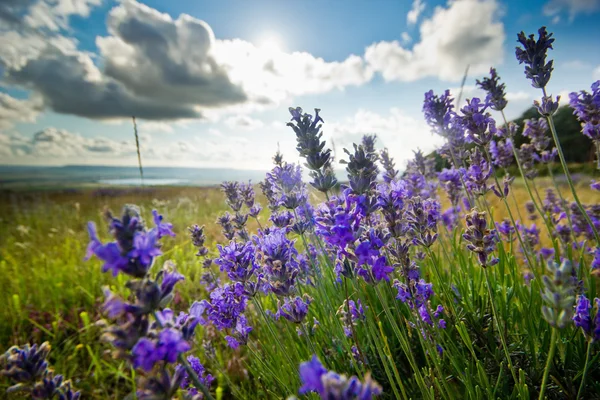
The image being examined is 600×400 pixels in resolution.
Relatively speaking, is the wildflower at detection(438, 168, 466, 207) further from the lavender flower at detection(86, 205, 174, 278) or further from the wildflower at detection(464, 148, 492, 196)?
the lavender flower at detection(86, 205, 174, 278)

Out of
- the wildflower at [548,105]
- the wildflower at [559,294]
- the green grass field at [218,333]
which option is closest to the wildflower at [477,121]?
the wildflower at [548,105]

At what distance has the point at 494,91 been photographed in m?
2.43

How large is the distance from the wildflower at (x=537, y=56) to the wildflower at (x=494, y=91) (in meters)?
0.30

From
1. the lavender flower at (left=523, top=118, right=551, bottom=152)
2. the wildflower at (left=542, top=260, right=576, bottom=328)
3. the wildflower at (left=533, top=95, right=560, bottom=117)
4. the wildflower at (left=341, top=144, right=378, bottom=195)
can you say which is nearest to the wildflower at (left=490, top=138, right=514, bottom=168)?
the lavender flower at (left=523, top=118, right=551, bottom=152)

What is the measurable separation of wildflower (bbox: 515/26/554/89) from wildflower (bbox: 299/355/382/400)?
233 cm

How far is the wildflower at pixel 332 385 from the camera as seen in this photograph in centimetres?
67

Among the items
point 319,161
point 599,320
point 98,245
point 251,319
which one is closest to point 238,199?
point 251,319

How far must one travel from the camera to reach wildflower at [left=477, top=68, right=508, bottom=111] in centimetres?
242

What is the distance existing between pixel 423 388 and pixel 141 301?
1.25m

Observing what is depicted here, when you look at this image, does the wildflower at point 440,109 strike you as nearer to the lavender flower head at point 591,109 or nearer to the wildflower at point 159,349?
the lavender flower head at point 591,109

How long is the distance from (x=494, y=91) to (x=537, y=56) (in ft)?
1.26

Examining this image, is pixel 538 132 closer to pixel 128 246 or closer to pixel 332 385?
pixel 332 385

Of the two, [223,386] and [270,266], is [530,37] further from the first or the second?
[223,386]

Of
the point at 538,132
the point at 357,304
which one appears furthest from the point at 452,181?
the point at 357,304
